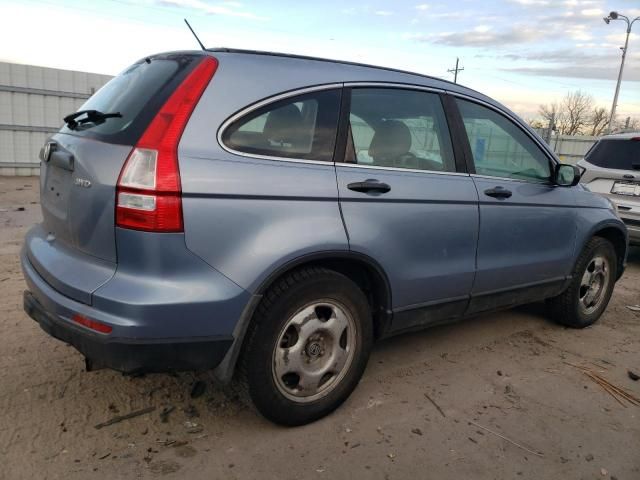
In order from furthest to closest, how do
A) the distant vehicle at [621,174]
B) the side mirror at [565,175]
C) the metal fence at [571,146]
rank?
1. the metal fence at [571,146]
2. the distant vehicle at [621,174]
3. the side mirror at [565,175]

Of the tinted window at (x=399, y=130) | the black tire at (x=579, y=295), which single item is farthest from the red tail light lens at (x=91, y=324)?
the black tire at (x=579, y=295)

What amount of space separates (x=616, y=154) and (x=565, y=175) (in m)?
3.49

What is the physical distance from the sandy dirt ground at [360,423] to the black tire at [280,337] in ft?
0.45

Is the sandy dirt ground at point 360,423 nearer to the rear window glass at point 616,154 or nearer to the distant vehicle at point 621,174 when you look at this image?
the distant vehicle at point 621,174

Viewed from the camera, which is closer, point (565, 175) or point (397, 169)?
point (397, 169)

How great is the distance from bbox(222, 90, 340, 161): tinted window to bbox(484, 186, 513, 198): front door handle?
1236 mm

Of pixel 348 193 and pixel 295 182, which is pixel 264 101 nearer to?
pixel 295 182

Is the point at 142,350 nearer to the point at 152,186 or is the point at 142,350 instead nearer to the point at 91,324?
the point at 91,324

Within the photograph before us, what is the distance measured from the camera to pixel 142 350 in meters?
2.25

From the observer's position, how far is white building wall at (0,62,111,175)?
1214 centimetres

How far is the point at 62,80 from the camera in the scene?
12867 mm

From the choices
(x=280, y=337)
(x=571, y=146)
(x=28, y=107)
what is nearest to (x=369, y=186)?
(x=280, y=337)

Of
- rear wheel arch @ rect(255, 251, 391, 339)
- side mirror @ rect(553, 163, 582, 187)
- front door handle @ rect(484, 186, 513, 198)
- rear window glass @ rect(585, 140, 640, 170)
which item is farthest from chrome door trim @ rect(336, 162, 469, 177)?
rear window glass @ rect(585, 140, 640, 170)

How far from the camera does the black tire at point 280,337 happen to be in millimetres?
2508
